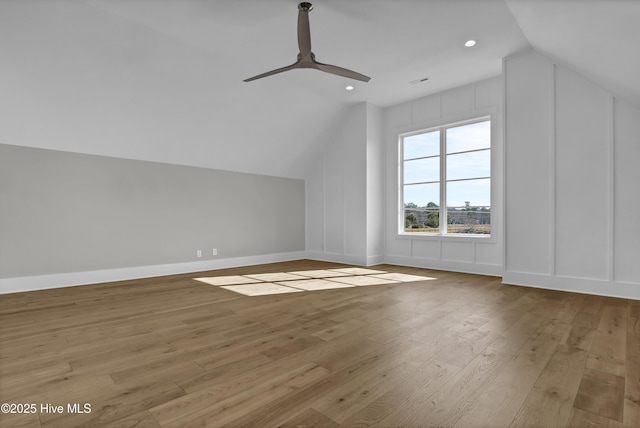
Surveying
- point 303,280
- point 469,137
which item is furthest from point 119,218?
point 469,137

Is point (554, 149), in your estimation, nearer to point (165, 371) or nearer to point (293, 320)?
point (293, 320)

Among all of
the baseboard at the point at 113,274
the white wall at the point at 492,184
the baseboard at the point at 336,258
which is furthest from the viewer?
the baseboard at the point at 336,258

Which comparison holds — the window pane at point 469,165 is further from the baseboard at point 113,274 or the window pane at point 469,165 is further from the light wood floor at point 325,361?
the baseboard at point 113,274

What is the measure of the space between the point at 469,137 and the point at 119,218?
6.13 m

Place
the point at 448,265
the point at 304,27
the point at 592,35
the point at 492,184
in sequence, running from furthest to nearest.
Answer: the point at 448,265
the point at 492,184
the point at 304,27
the point at 592,35

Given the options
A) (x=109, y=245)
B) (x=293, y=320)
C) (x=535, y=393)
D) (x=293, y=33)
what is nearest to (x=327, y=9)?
(x=293, y=33)

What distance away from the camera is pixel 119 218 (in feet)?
16.7

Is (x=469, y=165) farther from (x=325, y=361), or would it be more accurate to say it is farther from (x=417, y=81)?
(x=325, y=361)

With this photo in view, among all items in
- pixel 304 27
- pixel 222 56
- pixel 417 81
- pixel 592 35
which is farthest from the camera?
pixel 417 81

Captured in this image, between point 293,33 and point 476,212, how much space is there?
13.6ft

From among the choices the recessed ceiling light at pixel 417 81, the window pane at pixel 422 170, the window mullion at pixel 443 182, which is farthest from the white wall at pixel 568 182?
the window pane at pixel 422 170

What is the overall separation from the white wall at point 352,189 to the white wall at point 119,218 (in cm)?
121

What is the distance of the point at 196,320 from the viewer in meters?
3.06

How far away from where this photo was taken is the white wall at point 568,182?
3.86 metres
